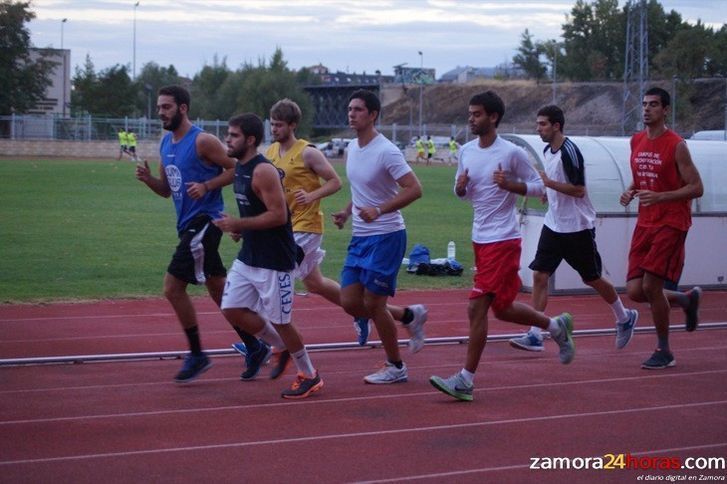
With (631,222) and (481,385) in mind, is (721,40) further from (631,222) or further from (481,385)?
(481,385)

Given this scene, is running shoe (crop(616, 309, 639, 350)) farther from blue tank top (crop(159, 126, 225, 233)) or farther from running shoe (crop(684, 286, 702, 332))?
blue tank top (crop(159, 126, 225, 233))

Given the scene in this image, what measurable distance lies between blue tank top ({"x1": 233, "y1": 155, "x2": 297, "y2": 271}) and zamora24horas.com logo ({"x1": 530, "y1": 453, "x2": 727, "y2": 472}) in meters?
2.28

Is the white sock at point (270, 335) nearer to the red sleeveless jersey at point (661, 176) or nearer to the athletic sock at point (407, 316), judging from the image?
the athletic sock at point (407, 316)

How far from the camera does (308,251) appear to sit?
356 inches

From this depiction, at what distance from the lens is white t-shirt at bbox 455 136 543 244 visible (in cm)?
743

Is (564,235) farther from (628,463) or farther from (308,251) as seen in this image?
(628,463)

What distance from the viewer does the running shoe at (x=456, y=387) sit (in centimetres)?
716

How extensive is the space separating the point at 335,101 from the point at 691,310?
85.5 metres

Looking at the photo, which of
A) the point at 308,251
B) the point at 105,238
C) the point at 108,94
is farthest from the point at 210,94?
the point at 308,251

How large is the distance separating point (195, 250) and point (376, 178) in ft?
4.58

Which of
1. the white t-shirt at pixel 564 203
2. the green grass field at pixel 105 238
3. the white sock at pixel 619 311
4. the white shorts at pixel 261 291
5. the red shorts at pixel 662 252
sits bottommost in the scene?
the green grass field at pixel 105 238

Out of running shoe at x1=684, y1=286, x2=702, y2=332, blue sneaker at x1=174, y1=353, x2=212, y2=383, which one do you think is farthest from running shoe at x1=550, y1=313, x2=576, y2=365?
blue sneaker at x1=174, y1=353, x2=212, y2=383

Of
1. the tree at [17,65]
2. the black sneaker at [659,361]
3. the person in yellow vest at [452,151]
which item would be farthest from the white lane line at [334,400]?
the tree at [17,65]

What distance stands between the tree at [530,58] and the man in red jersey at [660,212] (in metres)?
97.6
